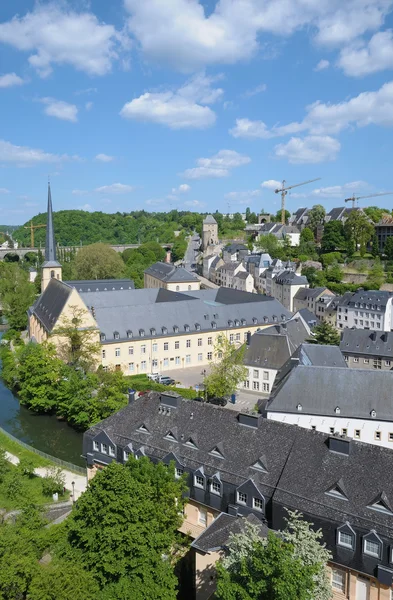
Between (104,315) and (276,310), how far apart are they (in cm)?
1941

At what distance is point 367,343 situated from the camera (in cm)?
4947

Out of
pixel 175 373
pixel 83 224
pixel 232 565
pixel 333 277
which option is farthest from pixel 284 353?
pixel 83 224

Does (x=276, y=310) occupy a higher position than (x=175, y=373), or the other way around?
(x=276, y=310)

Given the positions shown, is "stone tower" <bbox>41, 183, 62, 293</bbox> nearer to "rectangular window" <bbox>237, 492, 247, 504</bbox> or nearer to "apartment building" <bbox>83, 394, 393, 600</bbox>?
"apartment building" <bbox>83, 394, 393, 600</bbox>

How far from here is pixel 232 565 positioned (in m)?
15.2

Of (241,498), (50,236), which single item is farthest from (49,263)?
(241,498)

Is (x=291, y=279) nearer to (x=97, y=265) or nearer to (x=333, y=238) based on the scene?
(x=333, y=238)

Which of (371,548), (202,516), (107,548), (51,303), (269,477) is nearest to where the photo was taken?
(107,548)

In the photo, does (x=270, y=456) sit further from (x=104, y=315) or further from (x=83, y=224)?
(x=83, y=224)

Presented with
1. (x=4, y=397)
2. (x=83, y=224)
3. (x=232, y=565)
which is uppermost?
(x=83, y=224)

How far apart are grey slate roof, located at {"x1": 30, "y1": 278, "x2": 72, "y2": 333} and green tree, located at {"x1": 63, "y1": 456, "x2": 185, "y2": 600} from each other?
32625mm

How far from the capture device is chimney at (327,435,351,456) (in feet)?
63.3

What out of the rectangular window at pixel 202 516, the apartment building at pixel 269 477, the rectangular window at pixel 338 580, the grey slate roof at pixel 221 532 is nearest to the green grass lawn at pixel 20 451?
the apartment building at pixel 269 477

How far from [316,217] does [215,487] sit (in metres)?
93.4
